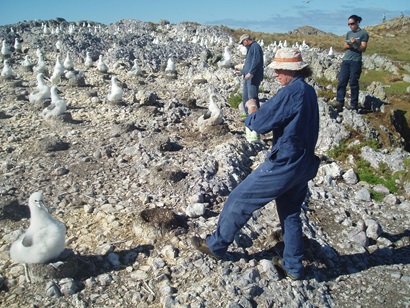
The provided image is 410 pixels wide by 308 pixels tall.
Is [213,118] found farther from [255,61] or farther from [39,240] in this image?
[39,240]

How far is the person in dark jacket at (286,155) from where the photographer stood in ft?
13.7

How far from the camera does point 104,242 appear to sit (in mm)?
5629

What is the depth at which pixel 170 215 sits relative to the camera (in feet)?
19.3

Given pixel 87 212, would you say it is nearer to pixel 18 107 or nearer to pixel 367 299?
pixel 367 299

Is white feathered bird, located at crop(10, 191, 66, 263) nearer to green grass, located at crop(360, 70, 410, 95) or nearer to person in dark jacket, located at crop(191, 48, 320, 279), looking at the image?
person in dark jacket, located at crop(191, 48, 320, 279)

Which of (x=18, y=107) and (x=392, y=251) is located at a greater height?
(x=18, y=107)

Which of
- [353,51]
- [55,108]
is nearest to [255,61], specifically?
[353,51]

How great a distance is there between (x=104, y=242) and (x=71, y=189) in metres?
2.02

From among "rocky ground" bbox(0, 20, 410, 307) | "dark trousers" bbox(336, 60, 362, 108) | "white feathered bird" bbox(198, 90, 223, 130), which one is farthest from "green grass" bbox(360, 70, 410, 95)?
"white feathered bird" bbox(198, 90, 223, 130)

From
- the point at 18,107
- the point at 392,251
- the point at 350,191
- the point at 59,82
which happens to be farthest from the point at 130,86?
the point at 392,251

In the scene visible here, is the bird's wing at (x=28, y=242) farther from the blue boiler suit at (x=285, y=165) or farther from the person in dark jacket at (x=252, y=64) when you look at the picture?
the person in dark jacket at (x=252, y=64)

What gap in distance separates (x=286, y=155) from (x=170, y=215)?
7.68ft

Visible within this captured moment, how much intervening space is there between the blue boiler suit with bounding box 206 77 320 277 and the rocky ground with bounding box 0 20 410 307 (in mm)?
710

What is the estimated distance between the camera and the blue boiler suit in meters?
4.18
